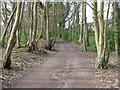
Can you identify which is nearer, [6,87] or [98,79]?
[6,87]

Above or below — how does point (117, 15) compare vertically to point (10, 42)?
above

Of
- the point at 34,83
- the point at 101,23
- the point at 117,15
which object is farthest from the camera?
the point at 117,15

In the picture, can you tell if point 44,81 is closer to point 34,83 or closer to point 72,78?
point 34,83

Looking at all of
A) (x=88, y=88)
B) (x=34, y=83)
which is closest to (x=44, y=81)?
(x=34, y=83)

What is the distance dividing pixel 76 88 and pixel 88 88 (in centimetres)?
47

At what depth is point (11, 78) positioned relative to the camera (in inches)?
260

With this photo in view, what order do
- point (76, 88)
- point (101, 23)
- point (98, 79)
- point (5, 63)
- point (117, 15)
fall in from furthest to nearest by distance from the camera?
1. point (117, 15)
2. point (101, 23)
3. point (5, 63)
4. point (98, 79)
5. point (76, 88)

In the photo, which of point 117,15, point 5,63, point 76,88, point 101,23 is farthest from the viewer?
point 117,15

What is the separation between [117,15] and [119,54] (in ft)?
12.7

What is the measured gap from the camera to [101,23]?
8.82 metres

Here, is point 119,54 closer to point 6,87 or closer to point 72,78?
point 72,78

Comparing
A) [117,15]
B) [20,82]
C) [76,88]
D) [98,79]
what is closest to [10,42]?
[20,82]

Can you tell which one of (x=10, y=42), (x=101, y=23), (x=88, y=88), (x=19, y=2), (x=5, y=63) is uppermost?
(x=19, y=2)

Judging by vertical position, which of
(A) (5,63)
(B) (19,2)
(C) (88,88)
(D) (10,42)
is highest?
(B) (19,2)
